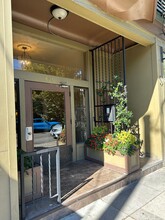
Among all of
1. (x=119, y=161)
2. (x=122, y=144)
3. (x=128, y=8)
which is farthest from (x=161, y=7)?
(x=119, y=161)

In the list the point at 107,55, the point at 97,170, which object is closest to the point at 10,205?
Answer: the point at 97,170

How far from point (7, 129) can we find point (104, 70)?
12.3 feet

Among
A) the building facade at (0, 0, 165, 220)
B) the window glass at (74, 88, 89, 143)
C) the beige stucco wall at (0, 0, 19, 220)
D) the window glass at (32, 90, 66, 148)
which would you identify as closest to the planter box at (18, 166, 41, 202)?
the beige stucco wall at (0, 0, 19, 220)

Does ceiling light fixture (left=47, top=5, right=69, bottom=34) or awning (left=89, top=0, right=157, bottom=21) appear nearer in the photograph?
awning (left=89, top=0, right=157, bottom=21)

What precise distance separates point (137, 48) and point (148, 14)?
1249 mm

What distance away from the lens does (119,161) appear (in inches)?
137

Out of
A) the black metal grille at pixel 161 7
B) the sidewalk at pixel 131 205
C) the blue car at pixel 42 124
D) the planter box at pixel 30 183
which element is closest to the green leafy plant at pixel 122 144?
the sidewalk at pixel 131 205

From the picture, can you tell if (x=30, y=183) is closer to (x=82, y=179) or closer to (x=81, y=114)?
(x=82, y=179)

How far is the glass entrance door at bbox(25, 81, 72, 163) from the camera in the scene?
11.5ft

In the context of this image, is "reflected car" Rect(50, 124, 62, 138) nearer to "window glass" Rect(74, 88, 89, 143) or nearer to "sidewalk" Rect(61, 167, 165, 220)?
"window glass" Rect(74, 88, 89, 143)

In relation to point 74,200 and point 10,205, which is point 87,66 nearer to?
point 74,200

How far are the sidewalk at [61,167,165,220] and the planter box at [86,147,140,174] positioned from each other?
30 centimetres

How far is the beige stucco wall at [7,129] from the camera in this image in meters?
1.80

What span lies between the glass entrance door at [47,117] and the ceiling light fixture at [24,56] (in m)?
0.42
